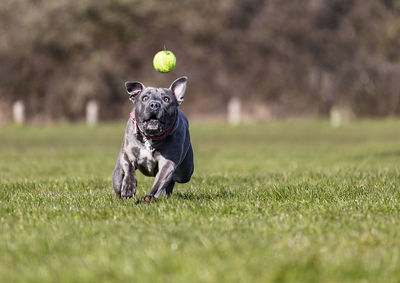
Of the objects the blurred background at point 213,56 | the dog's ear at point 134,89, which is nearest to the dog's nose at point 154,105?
the dog's ear at point 134,89

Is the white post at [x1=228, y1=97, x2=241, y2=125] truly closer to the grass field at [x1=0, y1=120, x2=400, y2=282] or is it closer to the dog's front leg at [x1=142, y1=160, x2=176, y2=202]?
the grass field at [x1=0, y1=120, x2=400, y2=282]

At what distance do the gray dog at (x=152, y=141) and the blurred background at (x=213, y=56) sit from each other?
118 feet

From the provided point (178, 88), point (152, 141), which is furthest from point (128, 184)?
point (178, 88)

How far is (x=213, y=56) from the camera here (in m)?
45.8

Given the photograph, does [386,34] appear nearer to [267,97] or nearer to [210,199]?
[267,97]

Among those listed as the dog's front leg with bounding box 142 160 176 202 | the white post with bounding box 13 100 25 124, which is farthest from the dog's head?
the white post with bounding box 13 100 25 124

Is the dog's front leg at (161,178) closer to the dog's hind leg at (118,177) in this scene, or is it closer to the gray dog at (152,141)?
the gray dog at (152,141)

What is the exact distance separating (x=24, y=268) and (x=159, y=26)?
41.9 meters

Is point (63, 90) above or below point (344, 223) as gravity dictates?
below

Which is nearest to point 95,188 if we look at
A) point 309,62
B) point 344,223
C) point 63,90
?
point 344,223

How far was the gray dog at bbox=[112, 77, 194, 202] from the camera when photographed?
23.0 feet

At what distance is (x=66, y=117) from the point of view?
144ft

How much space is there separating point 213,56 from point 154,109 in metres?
39.4

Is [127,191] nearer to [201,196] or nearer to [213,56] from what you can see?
[201,196]
